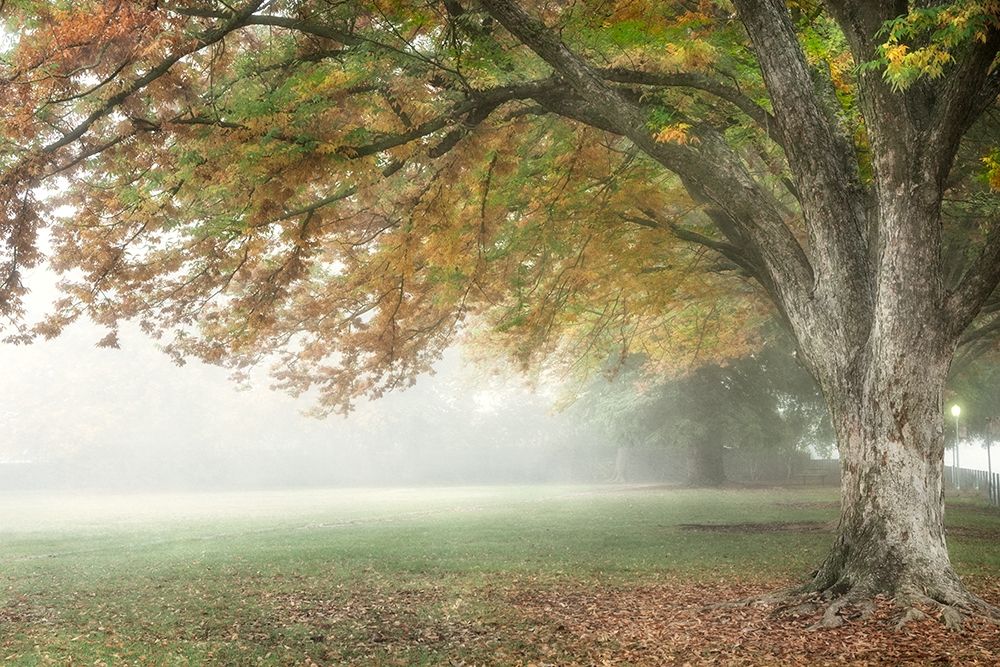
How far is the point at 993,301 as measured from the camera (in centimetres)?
1525

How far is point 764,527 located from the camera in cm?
1861

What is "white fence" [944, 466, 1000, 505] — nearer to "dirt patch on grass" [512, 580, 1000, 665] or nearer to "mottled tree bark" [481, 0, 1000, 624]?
"dirt patch on grass" [512, 580, 1000, 665]

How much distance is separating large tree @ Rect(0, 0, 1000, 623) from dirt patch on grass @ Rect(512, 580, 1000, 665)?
1.63ft

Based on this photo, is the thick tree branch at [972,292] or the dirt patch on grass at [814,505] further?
the dirt patch on grass at [814,505]

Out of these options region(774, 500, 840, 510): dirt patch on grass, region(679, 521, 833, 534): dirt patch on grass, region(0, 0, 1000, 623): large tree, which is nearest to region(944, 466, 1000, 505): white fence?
region(774, 500, 840, 510): dirt patch on grass

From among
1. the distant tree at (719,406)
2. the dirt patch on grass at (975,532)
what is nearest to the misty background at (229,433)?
the distant tree at (719,406)

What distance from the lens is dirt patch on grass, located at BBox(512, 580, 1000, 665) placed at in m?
6.75

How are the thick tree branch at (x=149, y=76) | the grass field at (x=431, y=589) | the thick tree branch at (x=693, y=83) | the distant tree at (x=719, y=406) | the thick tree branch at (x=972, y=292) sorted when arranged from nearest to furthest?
1. the grass field at (x=431, y=589)
2. the thick tree branch at (x=149, y=76)
3. the thick tree branch at (x=972, y=292)
4. the thick tree branch at (x=693, y=83)
5. the distant tree at (x=719, y=406)

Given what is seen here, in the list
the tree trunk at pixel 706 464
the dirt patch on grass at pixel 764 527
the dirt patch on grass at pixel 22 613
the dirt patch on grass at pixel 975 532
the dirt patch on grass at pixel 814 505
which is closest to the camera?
the dirt patch on grass at pixel 22 613

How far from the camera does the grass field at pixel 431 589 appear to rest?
24.3ft

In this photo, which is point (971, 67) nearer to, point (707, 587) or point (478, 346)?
point (707, 587)

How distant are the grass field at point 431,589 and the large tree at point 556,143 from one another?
1775 mm

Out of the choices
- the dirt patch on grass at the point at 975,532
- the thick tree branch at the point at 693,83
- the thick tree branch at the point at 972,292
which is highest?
the thick tree branch at the point at 693,83

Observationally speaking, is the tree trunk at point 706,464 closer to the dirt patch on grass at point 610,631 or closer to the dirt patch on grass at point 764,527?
the dirt patch on grass at point 764,527
